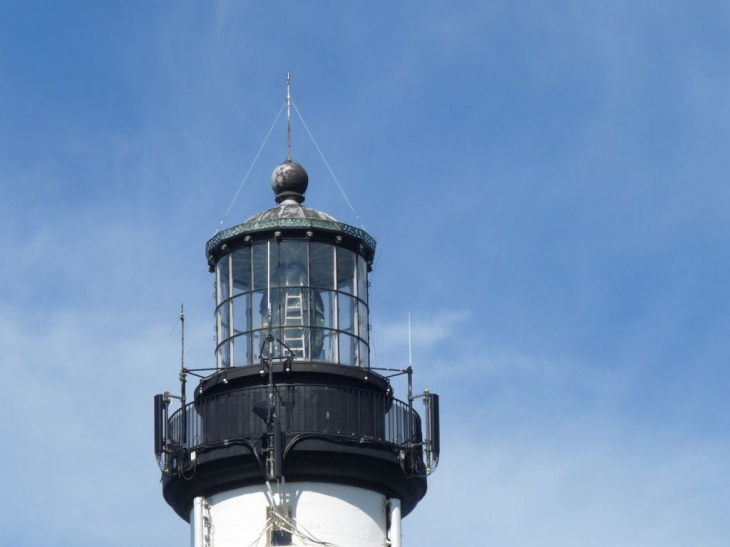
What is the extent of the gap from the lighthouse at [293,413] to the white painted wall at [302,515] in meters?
0.02

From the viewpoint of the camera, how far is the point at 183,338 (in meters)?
45.5

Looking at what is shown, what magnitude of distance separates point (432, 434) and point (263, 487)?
144 inches

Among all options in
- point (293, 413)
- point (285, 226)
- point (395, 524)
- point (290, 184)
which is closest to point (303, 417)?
point (293, 413)

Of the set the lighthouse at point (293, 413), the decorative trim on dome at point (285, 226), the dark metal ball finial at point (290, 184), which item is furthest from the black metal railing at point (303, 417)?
the dark metal ball finial at point (290, 184)

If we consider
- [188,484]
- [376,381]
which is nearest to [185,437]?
[188,484]

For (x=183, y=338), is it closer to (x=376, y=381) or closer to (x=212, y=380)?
(x=212, y=380)

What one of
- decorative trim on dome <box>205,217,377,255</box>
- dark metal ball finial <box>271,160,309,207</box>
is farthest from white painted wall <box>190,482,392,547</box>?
dark metal ball finial <box>271,160,309,207</box>

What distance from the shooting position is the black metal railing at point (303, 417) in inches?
1743

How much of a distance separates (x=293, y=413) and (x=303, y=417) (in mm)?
210

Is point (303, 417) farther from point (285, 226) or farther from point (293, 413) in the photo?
point (285, 226)

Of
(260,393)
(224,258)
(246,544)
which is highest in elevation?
(224,258)

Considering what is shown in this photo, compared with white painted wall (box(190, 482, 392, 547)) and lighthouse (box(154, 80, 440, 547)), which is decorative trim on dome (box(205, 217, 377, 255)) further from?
white painted wall (box(190, 482, 392, 547))

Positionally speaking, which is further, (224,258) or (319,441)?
(224,258)

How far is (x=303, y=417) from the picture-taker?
44.3m
